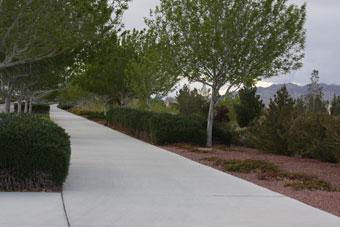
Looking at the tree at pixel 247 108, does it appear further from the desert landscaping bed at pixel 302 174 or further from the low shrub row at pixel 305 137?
the desert landscaping bed at pixel 302 174

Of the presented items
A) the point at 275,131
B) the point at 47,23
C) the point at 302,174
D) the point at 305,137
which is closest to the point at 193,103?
the point at 275,131

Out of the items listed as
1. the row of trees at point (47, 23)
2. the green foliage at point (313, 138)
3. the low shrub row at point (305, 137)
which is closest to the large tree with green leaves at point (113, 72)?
the row of trees at point (47, 23)

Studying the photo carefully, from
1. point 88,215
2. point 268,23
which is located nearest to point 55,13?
point 268,23

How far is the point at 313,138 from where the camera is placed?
1395 cm

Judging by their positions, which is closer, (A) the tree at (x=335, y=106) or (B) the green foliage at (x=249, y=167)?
(B) the green foliage at (x=249, y=167)

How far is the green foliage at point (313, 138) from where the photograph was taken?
13030mm

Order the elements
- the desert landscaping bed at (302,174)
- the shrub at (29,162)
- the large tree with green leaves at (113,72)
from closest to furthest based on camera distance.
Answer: the shrub at (29,162)
the desert landscaping bed at (302,174)
the large tree with green leaves at (113,72)

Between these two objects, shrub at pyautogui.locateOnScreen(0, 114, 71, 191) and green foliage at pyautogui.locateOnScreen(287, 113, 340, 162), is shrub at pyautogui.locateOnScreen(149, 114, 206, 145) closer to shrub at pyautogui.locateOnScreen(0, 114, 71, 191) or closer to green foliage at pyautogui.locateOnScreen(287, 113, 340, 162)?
green foliage at pyautogui.locateOnScreen(287, 113, 340, 162)

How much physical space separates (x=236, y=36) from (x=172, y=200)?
1096 centimetres

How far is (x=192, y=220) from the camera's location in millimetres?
5801

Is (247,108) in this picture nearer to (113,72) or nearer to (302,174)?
(113,72)

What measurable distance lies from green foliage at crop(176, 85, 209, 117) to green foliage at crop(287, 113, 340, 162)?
17833mm

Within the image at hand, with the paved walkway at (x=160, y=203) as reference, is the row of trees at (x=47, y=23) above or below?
above

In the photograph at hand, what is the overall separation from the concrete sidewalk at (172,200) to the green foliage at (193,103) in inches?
893
